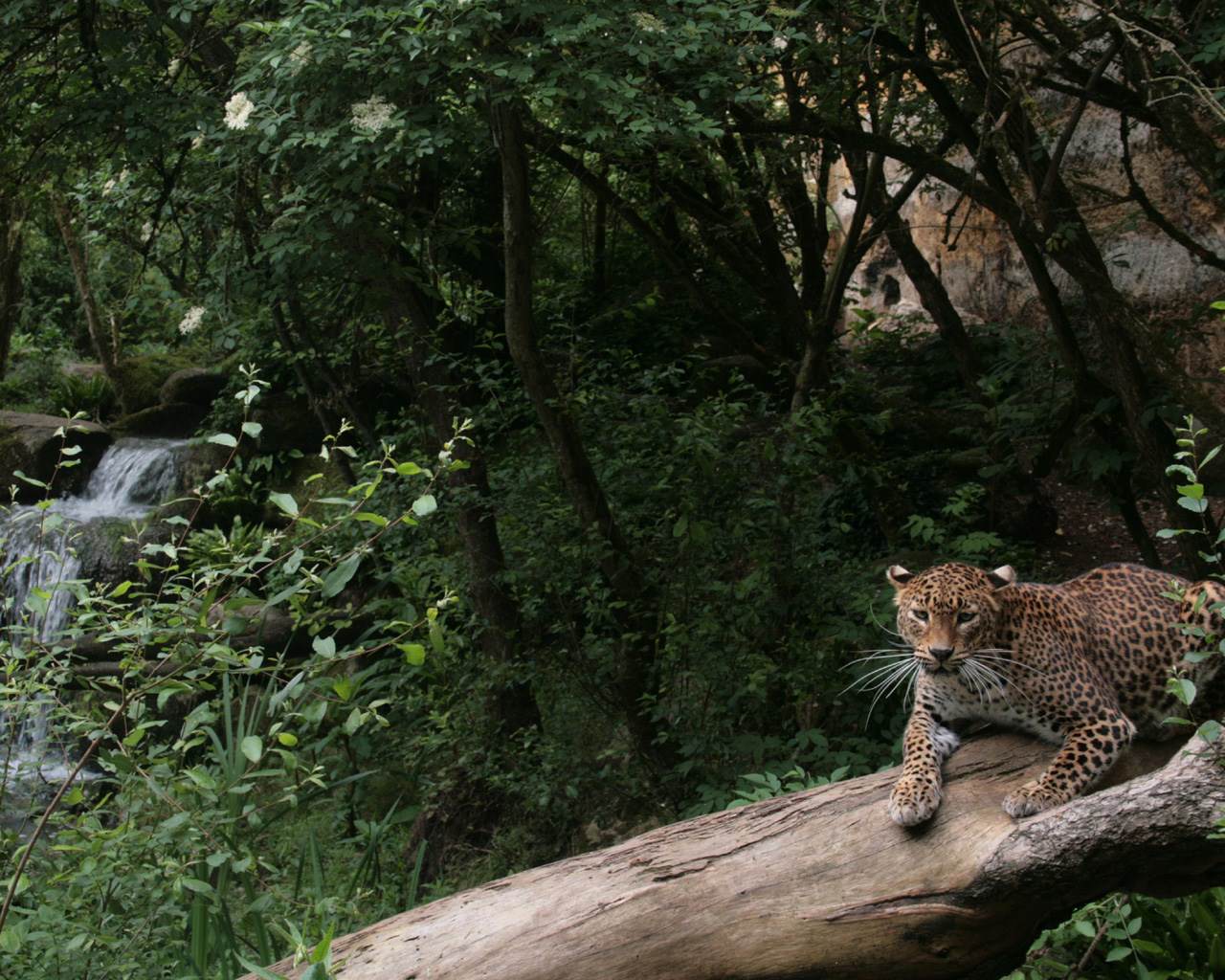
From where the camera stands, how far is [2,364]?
19.0m

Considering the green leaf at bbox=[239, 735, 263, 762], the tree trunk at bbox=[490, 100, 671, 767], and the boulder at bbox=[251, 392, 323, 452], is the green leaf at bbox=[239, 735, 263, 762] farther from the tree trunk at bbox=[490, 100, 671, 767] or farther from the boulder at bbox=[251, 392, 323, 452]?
the boulder at bbox=[251, 392, 323, 452]

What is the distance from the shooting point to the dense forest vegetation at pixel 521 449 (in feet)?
16.3

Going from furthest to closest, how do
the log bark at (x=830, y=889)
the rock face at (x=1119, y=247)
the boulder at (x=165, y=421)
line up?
1. the boulder at (x=165, y=421)
2. the rock face at (x=1119, y=247)
3. the log bark at (x=830, y=889)

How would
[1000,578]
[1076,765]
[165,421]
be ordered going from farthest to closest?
[165,421] → [1000,578] → [1076,765]

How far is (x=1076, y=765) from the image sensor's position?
12.9 feet

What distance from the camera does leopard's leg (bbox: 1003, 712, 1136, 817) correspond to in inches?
150

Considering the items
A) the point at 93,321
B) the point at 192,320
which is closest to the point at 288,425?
the point at 93,321

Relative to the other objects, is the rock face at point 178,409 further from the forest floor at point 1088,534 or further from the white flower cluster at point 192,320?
the forest floor at point 1088,534

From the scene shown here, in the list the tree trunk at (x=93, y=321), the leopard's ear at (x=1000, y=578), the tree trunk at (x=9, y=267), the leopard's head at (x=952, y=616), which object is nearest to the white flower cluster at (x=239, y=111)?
the leopard's head at (x=952, y=616)

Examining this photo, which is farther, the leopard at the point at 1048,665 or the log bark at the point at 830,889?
the leopard at the point at 1048,665

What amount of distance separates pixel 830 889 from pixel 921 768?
1.63 ft

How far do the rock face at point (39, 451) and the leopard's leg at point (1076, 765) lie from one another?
13.3 m

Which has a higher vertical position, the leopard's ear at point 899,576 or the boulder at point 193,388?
the boulder at point 193,388

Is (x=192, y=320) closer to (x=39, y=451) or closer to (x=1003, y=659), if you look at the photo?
(x=1003, y=659)
